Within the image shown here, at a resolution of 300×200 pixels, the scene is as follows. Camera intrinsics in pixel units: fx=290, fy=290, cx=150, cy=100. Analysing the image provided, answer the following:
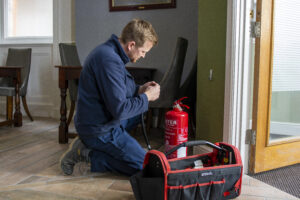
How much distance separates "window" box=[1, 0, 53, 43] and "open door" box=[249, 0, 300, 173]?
3117mm

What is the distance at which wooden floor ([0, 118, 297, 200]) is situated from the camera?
1556 mm

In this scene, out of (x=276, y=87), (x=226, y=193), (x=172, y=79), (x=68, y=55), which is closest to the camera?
(x=226, y=193)

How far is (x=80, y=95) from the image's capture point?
5.64 feet

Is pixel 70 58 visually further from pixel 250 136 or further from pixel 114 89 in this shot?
pixel 250 136

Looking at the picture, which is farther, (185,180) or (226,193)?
(226,193)

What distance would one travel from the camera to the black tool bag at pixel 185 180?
4.12 feet

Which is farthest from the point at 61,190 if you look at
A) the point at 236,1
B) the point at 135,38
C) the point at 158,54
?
the point at 158,54

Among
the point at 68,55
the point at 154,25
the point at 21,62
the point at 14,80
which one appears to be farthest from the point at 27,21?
the point at 154,25

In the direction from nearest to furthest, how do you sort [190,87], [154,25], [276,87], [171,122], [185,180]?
[185,180]
[276,87]
[171,122]
[190,87]
[154,25]

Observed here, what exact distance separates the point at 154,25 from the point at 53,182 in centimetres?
236

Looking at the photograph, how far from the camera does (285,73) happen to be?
6.74 feet

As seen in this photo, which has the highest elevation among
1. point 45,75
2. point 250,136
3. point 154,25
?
point 154,25

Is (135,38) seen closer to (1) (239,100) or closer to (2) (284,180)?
(1) (239,100)

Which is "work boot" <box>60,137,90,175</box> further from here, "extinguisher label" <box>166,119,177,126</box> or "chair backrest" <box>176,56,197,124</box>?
"chair backrest" <box>176,56,197,124</box>
